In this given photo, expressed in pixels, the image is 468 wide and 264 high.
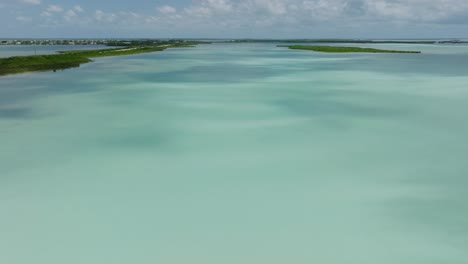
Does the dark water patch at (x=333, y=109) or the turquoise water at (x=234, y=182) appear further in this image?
the dark water patch at (x=333, y=109)

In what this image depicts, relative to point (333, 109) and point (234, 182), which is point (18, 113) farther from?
point (333, 109)

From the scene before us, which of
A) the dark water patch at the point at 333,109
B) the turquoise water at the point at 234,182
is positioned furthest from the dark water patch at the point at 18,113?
the dark water patch at the point at 333,109

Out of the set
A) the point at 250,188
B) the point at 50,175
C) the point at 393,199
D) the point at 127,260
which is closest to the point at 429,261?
the point at 393,199

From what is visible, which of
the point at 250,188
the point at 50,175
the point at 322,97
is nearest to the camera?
the point at 250,188

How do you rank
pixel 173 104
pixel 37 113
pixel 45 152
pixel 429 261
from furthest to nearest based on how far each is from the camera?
pixel 173 104 < pixel 37 113 < pixel 45 152 < pixel 429 261

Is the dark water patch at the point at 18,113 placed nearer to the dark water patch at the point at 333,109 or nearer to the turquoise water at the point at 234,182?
the turquoise water at the point at 234,182

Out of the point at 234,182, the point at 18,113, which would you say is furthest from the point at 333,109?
the point at 18,113

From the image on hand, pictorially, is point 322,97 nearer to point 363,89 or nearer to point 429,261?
point 363,89

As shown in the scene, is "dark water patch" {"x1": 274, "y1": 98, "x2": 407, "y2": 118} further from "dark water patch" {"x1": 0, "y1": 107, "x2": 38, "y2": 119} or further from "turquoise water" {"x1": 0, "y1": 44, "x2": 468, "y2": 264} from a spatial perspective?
"dark water patch" {"x1": 0, "y1": 107, "x2": 38, "y2": 119}
